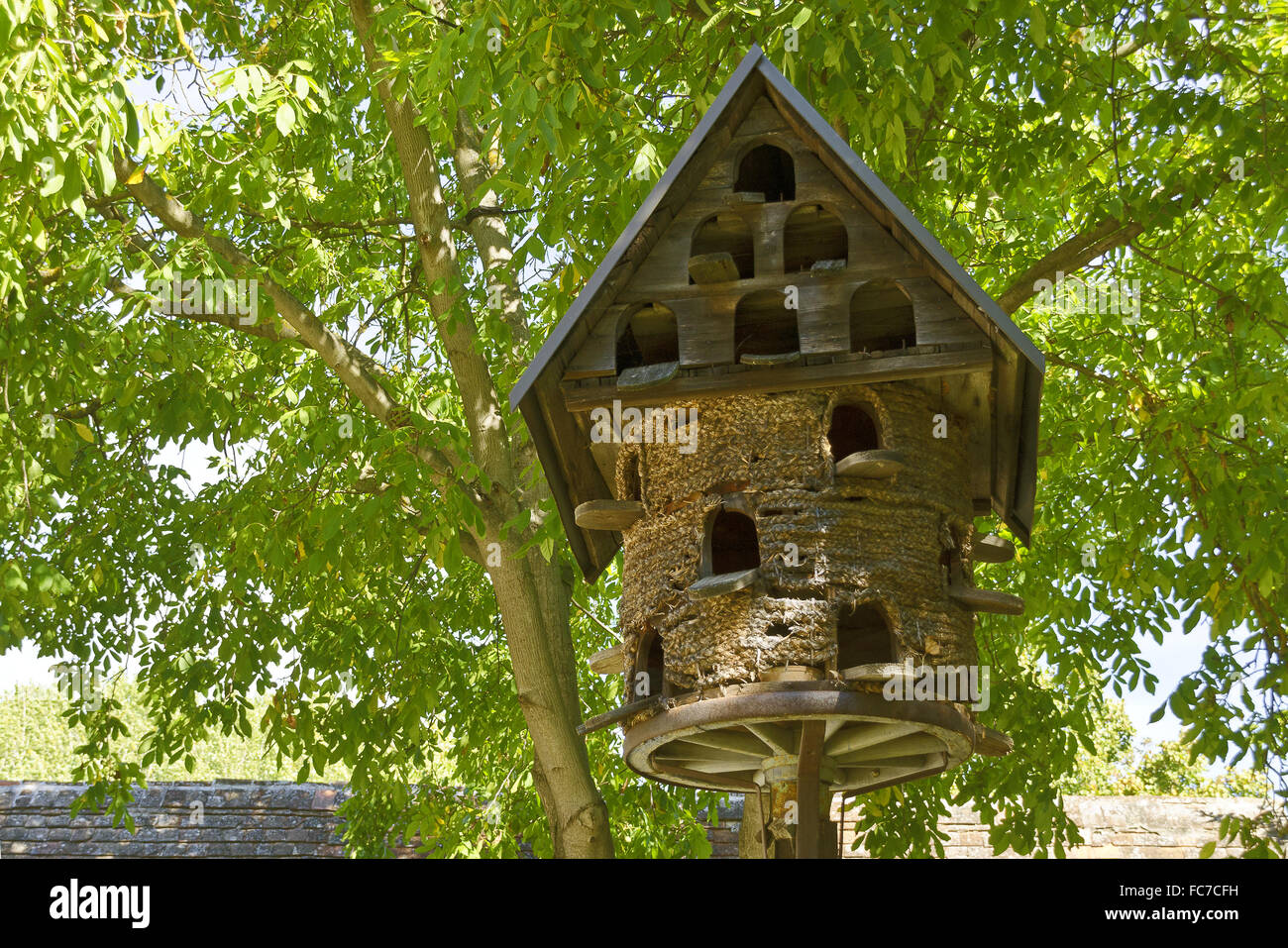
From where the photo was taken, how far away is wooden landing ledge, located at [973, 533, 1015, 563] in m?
5.16

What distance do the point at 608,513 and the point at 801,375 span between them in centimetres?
85

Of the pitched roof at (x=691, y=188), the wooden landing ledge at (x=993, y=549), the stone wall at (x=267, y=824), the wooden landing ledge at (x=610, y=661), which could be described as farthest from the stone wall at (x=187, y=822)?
the wooden landing ledge at (x=993, y=549)

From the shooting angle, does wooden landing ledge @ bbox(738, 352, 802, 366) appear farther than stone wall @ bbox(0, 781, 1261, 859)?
No

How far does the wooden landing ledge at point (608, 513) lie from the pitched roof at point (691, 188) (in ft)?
1.41

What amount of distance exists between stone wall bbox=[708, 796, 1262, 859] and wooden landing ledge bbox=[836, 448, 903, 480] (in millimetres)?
6426

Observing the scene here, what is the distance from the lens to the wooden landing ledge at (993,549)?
5.16m

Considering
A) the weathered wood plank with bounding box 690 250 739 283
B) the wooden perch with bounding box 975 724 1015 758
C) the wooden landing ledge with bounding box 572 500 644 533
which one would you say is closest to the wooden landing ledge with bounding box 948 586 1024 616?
the wooden perch with bounding box 975 724 1015 758

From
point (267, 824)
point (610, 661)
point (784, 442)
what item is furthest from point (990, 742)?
point (267, 824)

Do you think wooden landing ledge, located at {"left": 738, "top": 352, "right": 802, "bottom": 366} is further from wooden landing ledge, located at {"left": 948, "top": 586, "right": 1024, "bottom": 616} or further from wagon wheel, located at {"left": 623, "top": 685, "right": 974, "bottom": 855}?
wagon wheel, located at {"left": 623, "top": 685, "right": 974, "bottom": 855}

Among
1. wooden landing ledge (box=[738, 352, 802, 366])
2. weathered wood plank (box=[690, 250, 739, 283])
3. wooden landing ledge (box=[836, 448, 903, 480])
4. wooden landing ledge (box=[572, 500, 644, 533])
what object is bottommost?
wooden landing ledge (box=[572, 500, 644, 533])

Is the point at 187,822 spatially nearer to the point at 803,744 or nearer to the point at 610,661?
the point at 610,661

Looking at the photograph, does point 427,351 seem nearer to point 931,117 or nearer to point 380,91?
point 380,91
